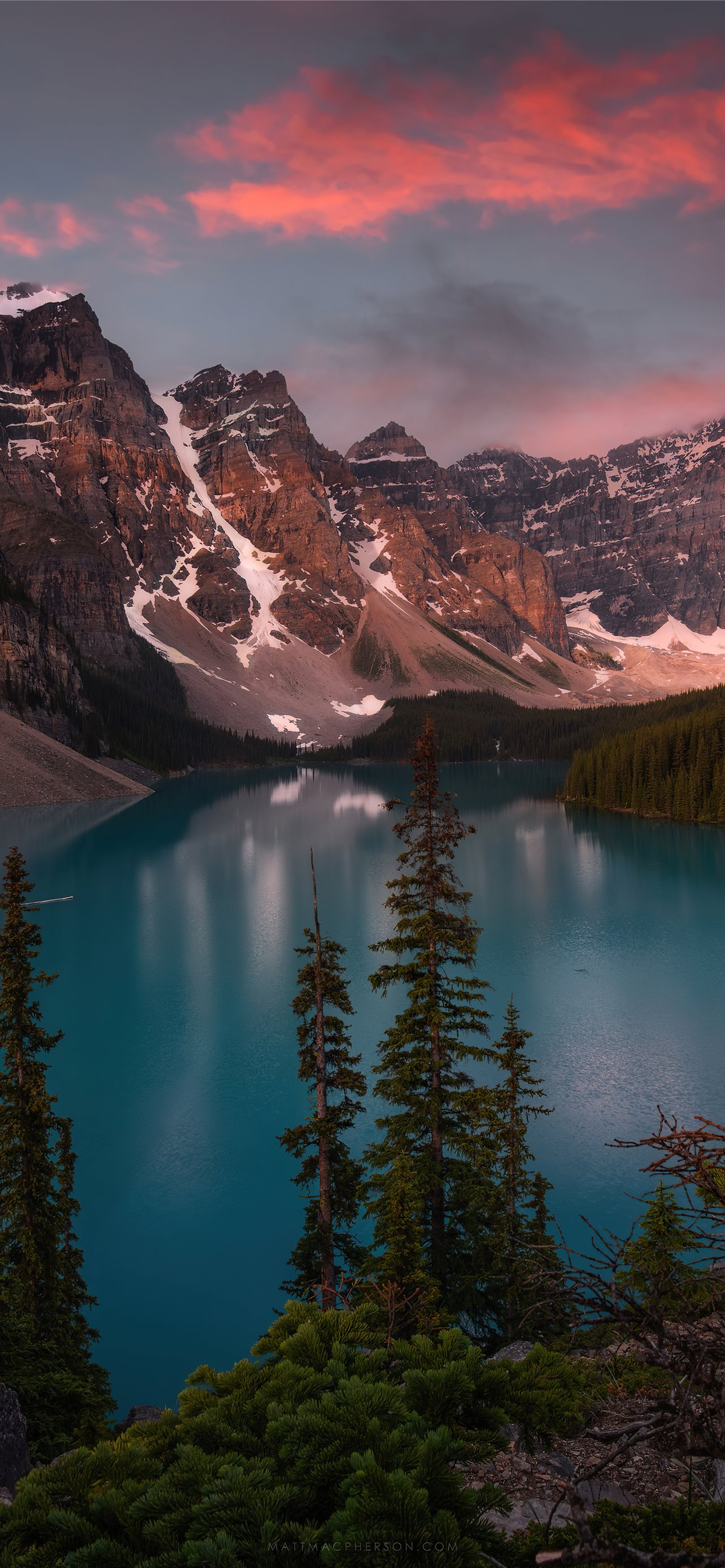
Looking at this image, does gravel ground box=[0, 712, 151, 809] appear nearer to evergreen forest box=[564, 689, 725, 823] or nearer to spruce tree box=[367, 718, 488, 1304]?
evergreen forest box=[564, 689, 725, 823]

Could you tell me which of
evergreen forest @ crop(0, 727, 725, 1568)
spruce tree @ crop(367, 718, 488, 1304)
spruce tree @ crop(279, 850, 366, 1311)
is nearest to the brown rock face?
spruce tree @ crop(367, 718, 488, 1304)

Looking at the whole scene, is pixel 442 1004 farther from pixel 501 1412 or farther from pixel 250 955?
pixel 250 955

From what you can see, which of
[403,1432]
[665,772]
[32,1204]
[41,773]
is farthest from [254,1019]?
[41,773]

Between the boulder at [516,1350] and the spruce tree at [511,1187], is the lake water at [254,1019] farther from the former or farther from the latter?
the boulder at [516,1350]

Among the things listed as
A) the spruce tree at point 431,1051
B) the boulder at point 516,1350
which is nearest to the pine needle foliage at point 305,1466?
the boulder at point 516,1350

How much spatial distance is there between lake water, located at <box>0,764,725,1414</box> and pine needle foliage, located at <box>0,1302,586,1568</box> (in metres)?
11.8

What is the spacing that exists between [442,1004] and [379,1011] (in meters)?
19.4

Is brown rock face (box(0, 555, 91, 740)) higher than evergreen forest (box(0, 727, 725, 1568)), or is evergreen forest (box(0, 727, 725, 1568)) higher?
brown rock face (box(0, 555, 91, 740))

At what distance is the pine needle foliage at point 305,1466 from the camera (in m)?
3.78

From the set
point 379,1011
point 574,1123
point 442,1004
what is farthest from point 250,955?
point 442,1004

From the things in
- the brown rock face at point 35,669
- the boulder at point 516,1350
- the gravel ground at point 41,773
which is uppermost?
the brown rock face at point 35,669

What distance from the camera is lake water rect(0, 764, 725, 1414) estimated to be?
19.0 meters

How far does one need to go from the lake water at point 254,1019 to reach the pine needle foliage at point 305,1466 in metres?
11.8

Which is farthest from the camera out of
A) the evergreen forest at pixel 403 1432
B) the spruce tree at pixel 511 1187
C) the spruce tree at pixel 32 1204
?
the spruce tree at pixel 511 1187
